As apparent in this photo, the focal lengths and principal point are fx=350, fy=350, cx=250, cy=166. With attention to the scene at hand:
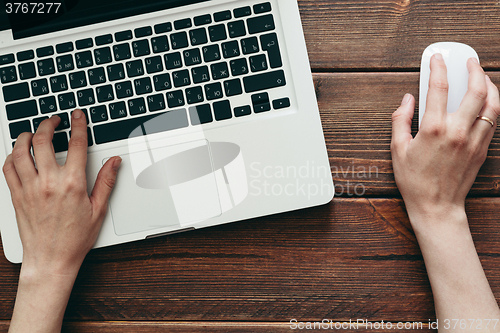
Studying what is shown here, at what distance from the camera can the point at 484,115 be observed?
57 centimetres

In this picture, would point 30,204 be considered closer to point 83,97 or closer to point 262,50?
point 83,97

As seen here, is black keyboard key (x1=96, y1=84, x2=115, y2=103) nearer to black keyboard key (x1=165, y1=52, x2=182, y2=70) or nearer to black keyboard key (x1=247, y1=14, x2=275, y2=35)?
black keyboard key (x1=165, y1=52, x2=182, y2=70)

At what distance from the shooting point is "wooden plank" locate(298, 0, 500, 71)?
0.62 metres

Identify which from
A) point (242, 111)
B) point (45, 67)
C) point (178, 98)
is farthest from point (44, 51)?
point (242, 111)

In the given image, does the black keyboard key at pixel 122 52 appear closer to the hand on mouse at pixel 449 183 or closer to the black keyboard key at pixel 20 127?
the black keyboard key at pixel 20 127

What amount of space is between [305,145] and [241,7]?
24 cm

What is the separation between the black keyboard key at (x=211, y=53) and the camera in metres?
0.56

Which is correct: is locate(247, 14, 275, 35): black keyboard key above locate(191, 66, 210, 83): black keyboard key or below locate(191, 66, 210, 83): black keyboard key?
above

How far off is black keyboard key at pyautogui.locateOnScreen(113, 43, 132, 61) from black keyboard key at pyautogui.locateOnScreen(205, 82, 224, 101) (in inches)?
5.3

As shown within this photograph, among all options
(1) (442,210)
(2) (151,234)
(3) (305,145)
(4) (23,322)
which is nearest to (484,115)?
(1) (442,210)

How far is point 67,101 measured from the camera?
0.56 m

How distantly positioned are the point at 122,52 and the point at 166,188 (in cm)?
23

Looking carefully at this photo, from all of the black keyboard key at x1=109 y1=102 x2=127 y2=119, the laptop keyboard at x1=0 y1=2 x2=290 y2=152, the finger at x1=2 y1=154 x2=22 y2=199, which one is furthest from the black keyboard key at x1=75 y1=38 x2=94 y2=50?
the finger at x1=2 y1=154 x2=22 y2=199

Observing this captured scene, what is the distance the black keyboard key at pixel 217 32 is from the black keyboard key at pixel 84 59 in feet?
0.64
